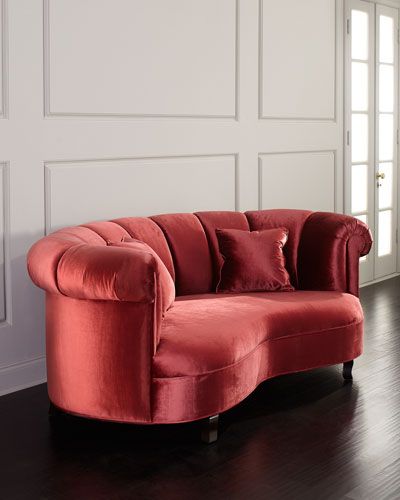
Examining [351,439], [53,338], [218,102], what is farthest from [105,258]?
[218,102]

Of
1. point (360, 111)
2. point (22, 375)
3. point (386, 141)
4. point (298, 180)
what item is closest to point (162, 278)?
point (22, 375)

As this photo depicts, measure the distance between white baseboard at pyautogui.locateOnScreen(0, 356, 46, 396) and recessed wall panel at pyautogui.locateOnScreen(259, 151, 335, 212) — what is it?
205 cm

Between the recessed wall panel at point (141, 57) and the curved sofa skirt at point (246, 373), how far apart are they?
1.55m

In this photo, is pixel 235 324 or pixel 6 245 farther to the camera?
pixel 6 245

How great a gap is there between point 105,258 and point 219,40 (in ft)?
7.70

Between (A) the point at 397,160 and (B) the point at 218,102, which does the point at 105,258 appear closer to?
(B) the point at 218,102

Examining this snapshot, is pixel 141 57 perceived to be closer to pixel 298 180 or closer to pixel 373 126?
pixel 298 180

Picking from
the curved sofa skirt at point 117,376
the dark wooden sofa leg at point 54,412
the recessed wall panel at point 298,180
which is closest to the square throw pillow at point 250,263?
the curved sofa skirt at point 117,376

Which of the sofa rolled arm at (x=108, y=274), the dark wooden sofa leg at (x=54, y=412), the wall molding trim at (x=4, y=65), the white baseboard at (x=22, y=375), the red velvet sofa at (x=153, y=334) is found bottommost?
the dark wooden sofa leg at (x=54, y=412)

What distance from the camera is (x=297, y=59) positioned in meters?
5.68

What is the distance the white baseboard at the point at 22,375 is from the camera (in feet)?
12.8

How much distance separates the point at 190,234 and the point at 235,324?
3.00 ft

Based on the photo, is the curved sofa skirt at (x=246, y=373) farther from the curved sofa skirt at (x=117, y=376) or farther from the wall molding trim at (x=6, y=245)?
the wall molding trim at (x=6, y=245)

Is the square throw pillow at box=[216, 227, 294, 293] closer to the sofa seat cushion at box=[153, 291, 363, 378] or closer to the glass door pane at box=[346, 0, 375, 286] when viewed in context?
the sofa seat cushion at box=[153, 291, 363, 378]
